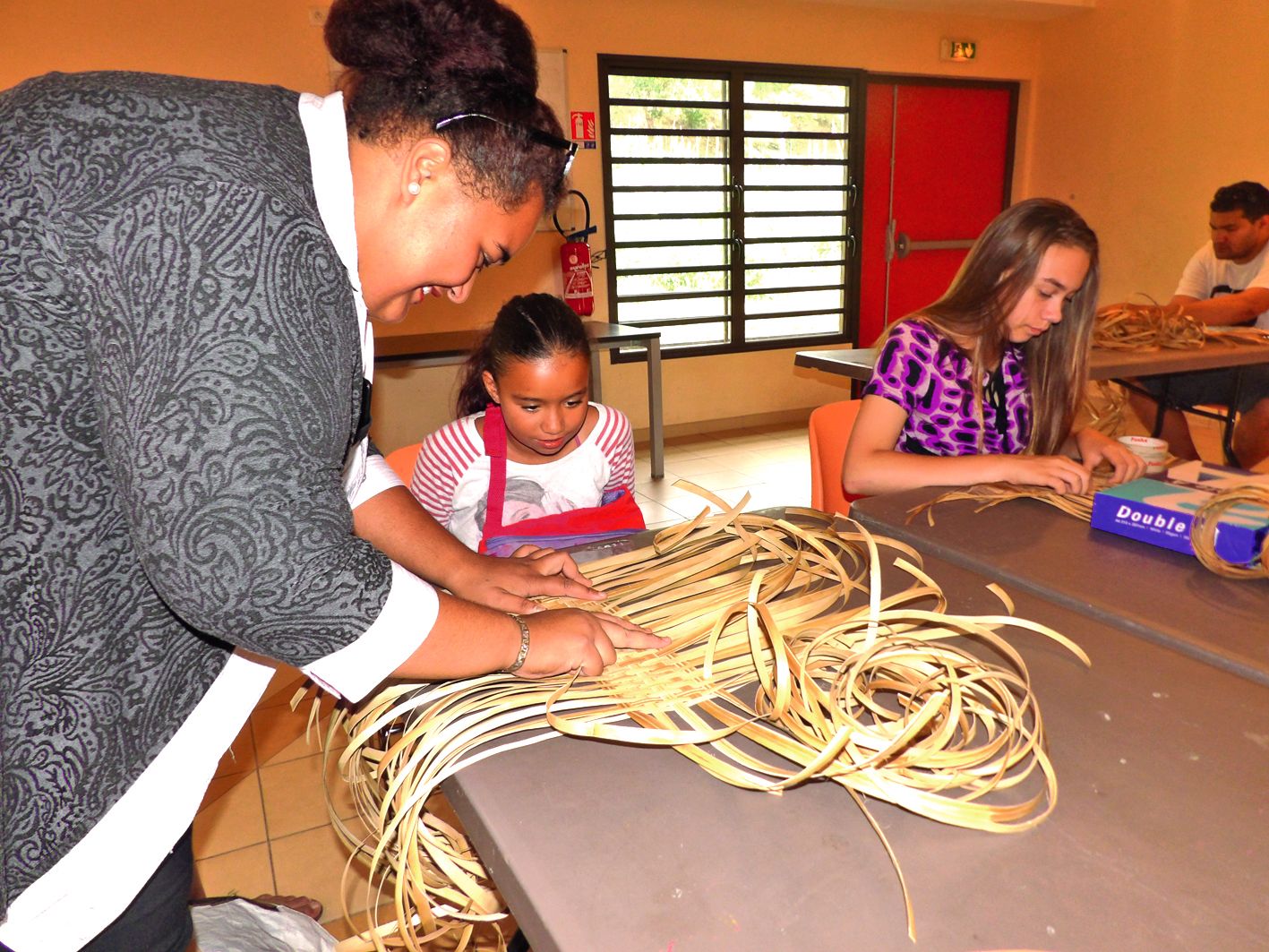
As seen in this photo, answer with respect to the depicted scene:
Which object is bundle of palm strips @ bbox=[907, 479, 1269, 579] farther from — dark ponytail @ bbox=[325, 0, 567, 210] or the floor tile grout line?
the floor tile grout line

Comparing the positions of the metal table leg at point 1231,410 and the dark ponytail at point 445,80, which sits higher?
the dark ponytail at point 445,80

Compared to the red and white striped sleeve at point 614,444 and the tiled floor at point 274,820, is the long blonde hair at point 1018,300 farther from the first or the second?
the tiled floor at point 274,820

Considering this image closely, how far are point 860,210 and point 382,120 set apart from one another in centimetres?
603

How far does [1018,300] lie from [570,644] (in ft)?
5.08

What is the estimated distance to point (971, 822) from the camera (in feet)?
2.29

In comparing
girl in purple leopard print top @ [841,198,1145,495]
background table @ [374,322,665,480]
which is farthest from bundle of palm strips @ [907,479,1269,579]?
background table @ [374,322,665,480]

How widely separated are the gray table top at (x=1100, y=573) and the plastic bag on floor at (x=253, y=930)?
1.20 m

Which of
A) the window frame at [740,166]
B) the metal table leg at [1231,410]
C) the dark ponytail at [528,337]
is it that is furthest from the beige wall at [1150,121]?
the dark ponytail at [528,337]

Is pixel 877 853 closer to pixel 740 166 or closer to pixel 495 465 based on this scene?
pixel 495 465

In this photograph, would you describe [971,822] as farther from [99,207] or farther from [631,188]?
[631,188]

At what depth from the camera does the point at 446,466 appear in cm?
203

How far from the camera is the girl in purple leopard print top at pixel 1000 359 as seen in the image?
6.45 feet

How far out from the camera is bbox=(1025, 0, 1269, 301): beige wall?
5570mm

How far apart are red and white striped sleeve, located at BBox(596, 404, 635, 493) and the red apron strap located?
0.26m
